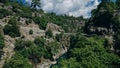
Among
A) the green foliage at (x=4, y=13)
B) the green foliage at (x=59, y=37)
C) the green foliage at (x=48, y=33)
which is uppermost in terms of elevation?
the green foliage at (x=4, y=13)

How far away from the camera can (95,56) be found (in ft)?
303

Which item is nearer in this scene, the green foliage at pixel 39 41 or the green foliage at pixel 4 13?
the green foliage at pixel 39 41

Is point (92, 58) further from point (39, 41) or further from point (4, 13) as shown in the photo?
point (4, 13)

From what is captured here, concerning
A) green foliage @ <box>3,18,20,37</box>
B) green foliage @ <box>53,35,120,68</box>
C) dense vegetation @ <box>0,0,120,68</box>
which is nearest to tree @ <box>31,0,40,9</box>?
dense vegetation @ <box>0,0,120,68</box>

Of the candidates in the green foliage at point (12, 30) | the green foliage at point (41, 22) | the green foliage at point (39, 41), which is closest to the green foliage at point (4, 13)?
the green foliage at point (12, 30)

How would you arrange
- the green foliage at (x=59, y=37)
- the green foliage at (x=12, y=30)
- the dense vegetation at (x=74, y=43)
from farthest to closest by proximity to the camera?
1. the green foliage at (x=59, y=37)
2. the green foliage at (x=12, y=30)
3. the dense vegetation at (x=74, y=43)

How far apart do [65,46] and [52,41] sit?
958 cm

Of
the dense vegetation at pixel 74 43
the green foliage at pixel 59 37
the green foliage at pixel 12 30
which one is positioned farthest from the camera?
the green foliage at pixel 59 37

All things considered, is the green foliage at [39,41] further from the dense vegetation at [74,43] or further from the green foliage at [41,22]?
the green foliage at [41,22]

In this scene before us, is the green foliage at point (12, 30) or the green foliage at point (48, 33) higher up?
the green foliage at point (12, 30)

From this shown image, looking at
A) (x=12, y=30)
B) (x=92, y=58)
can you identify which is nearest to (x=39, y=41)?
(x=12, y=30)

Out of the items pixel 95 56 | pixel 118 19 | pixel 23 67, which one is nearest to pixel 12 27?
pixel 23 67

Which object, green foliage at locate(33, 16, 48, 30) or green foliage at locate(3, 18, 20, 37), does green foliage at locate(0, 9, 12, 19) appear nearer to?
green foliage at locate(3, 18, 20, 37)

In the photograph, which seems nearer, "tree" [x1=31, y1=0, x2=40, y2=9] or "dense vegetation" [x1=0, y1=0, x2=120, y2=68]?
"dense vegetation" [x1=0, y1=0, x2=120, y2=68]
